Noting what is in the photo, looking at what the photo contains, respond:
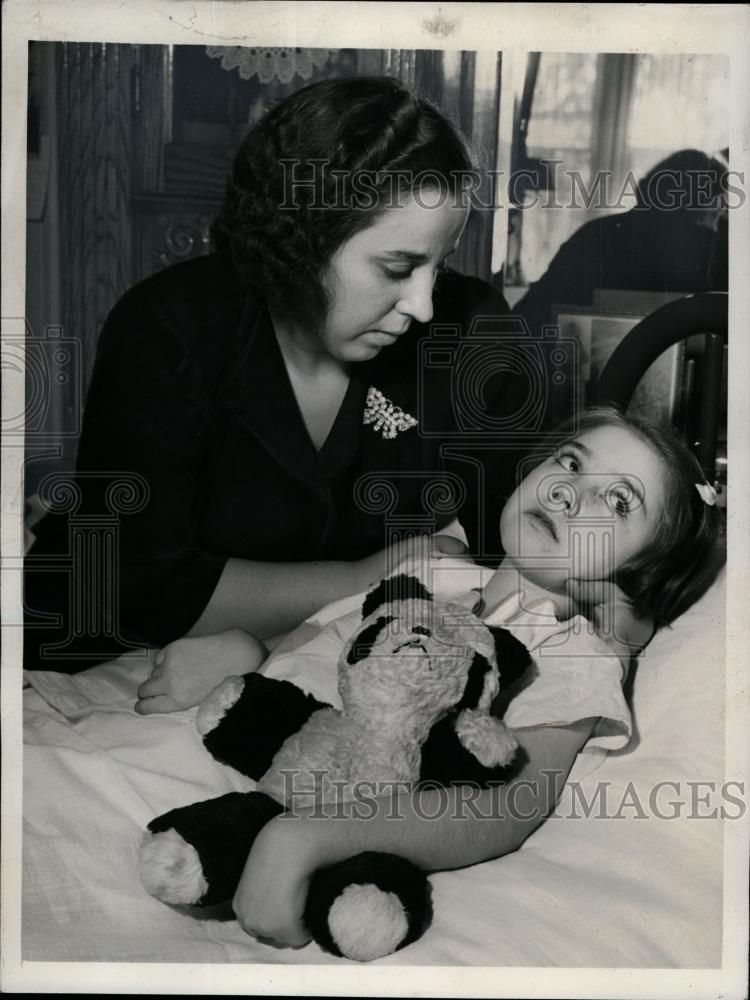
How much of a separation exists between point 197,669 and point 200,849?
0.20 m

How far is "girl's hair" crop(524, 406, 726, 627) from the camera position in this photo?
117 cm

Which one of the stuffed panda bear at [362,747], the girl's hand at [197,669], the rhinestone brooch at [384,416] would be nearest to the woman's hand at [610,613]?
the stuffed panda bear at [362,747]

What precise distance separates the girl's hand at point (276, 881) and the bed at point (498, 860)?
5 cm

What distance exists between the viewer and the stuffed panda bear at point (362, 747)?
1.06 metres

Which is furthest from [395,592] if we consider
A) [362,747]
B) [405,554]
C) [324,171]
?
[324,171]

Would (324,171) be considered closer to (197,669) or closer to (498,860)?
(197,669)

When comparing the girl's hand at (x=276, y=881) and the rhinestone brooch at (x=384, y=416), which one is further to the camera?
the rhinestone brooch at (x=384, y=416)

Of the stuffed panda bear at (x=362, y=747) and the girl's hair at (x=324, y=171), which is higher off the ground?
the girl's hair at (x=324, y=171)

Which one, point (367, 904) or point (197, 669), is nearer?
point (367, 904)

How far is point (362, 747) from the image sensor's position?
110 cm

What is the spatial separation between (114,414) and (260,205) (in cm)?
30

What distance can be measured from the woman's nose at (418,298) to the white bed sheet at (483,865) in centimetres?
30

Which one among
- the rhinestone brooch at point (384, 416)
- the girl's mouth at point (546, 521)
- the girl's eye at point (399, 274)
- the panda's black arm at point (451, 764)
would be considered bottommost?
the panda's black arm at point (451, 764)

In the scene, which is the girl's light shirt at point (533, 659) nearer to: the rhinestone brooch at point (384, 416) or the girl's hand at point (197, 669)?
the girl's hand at point (197, 669)
